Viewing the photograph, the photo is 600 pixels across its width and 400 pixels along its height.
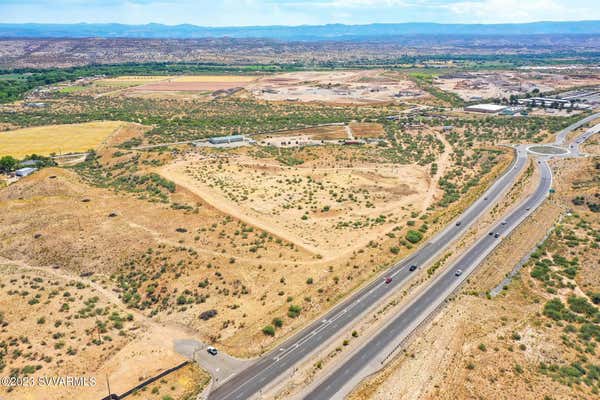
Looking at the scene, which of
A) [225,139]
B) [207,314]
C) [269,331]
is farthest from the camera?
[225,139]

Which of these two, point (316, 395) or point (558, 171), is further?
point (558, 171)

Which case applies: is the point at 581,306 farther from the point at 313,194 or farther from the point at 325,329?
the point at 313,194

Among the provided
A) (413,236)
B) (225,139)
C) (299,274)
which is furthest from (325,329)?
(225,139)

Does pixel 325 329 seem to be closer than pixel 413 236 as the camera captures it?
Yes

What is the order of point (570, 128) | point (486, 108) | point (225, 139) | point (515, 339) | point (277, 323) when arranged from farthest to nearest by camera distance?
point (486, 108) < point (570, 128) < point (225, 139) < point (277, 323) < point (515, 339)

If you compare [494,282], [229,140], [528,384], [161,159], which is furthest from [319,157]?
[528,384]

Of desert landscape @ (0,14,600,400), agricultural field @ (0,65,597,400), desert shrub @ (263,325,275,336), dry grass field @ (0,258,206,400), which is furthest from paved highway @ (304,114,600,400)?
dry grass field @ (0,258,206,400)

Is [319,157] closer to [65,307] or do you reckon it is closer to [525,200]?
[525,200]
